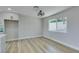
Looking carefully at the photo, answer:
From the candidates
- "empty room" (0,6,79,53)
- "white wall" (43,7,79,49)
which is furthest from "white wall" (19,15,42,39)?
"white wall" (43,7,79,49)

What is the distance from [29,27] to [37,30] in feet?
3.32

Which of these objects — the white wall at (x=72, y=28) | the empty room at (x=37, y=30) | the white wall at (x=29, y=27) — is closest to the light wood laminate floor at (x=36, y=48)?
the empty room at (x=37, y=30)

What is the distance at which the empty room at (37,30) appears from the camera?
4125mm

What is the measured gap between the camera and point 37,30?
9.07 meters

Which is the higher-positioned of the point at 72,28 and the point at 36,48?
the point at 72,28

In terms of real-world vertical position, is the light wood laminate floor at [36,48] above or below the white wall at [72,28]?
below

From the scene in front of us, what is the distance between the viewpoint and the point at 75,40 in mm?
4375

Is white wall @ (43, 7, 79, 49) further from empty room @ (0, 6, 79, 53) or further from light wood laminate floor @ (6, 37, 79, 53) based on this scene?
light wood laminate floor @ (6, 37, 79, 53)

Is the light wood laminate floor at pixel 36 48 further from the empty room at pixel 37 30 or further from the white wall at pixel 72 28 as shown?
the white wall at pixel 72 28

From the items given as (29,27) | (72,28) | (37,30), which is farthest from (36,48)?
(37,30)

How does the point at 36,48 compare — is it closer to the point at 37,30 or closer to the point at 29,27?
the point at 29,27
